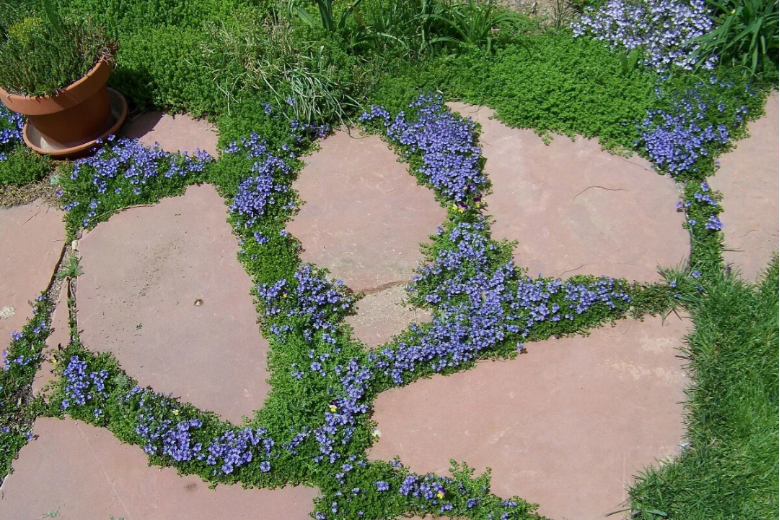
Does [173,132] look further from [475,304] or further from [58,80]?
[475,304]

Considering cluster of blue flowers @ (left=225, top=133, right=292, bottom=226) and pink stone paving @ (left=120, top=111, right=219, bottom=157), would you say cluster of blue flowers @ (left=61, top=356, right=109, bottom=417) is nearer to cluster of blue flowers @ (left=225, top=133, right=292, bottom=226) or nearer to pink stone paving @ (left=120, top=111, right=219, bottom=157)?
cluster of blue flowers @ (left=225, top=133, right=292, bottom=226)

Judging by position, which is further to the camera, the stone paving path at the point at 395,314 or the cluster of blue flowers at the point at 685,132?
the cluster of blue flowers at the point at 685,132

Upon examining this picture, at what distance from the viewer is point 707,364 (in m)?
4.04

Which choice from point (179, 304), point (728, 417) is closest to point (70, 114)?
point (179, 304)

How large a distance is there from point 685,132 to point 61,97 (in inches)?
163

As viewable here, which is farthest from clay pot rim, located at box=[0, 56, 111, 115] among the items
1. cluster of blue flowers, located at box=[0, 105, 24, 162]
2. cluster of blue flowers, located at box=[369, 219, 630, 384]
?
cluster of blue flowers, located at box=[369, 219, 630, 384]

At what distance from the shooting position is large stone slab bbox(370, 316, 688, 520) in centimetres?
378

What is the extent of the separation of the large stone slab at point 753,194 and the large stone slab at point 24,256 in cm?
425

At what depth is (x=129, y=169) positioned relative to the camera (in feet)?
16.6

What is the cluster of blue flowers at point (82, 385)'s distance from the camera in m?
4.15

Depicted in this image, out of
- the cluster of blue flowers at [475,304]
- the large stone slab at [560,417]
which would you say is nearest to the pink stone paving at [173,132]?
the cluster of blue flowers at [475,304]

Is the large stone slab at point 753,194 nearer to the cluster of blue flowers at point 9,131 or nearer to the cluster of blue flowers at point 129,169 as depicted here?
the cluster of blue flowers at point 129,169

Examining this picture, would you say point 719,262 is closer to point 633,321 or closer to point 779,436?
point 633,321

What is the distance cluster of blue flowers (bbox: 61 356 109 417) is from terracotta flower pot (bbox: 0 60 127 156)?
5.78 feet
